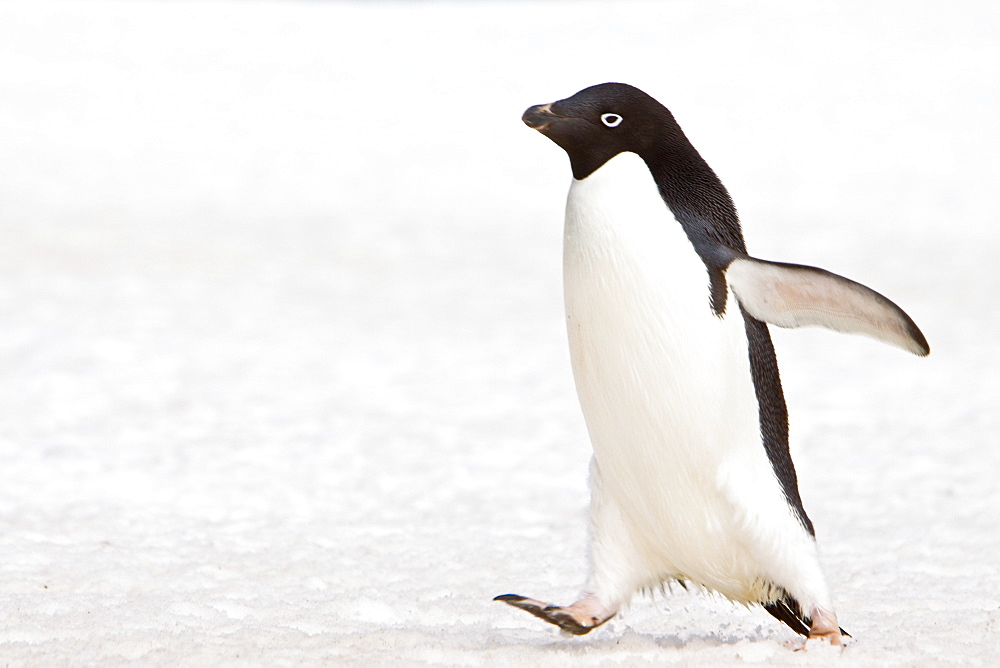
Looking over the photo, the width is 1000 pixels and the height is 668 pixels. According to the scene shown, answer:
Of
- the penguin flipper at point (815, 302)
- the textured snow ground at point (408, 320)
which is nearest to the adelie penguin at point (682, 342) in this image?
the penguin flipper at point (815, 302)

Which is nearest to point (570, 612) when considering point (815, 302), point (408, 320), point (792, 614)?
point (792, 614)

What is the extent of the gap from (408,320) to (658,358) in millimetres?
5354

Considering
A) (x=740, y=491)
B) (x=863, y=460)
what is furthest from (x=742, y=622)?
(x=863, y=460)

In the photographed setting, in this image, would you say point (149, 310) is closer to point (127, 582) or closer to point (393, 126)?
point (127, 582)

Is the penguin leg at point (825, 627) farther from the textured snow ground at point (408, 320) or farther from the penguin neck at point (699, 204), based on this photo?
the penguin neck at point (699, 204)

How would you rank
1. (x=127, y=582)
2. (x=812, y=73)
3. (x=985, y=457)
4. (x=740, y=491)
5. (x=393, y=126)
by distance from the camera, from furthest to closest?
(x=812, y=73) < (x=393, y=126) < (x=985, y=457) < (x=127, y=582) < (x=740, y=491)

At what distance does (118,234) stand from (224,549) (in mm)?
5679

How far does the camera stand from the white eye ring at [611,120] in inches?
93.3

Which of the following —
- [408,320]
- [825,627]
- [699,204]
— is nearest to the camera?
[825,627]

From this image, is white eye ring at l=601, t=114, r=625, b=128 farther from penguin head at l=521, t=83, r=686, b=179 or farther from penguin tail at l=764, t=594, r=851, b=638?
penguin tail at l=764, t=594, r=851, b=638

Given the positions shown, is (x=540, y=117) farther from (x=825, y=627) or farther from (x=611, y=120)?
(x=825, y=627)

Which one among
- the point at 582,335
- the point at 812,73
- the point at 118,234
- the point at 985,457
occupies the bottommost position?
the point at 985,457

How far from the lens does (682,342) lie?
7.59ft

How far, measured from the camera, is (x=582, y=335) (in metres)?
2.39
